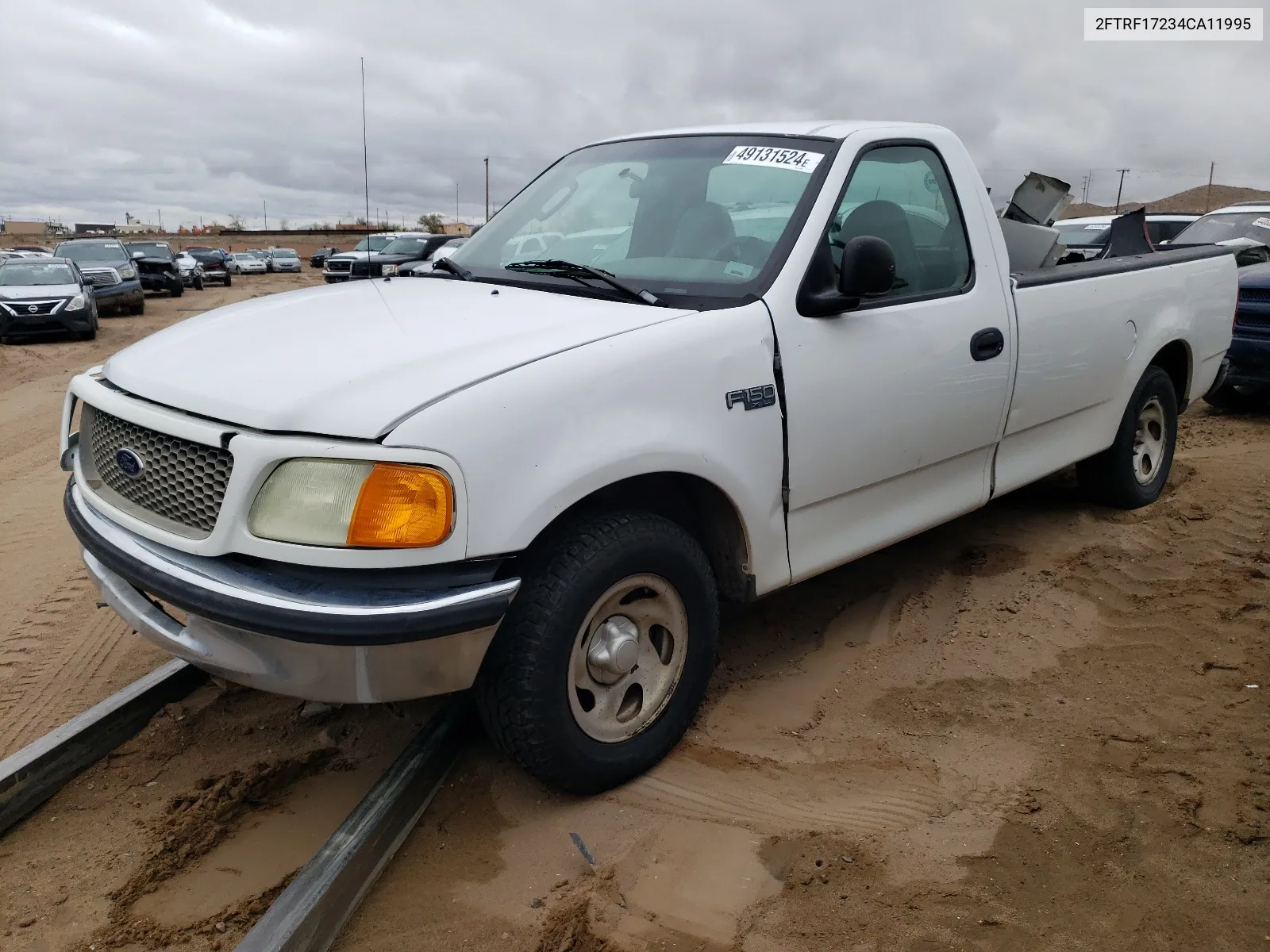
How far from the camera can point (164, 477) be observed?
2605mm

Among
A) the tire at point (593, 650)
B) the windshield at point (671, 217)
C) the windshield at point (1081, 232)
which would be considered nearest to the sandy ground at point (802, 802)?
the tire at point (593, 650)

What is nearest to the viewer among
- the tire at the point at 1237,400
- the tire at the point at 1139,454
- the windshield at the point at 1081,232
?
the tire at the point at 1139,454

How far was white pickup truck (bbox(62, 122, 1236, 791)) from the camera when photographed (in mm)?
2342

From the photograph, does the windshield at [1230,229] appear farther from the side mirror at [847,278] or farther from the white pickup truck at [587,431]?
the side mirror at [847,278]

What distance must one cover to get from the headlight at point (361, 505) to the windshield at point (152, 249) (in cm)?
2730

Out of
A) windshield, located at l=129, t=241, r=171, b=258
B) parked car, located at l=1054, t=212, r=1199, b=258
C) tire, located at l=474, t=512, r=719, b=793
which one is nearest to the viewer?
tire, located at l=474, t=512, r=719, b=793

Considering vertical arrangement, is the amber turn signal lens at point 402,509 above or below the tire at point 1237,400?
above

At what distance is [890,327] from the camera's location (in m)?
3.41

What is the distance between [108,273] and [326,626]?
790 inches

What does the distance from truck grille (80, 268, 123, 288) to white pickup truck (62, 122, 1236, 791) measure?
59.2 ft

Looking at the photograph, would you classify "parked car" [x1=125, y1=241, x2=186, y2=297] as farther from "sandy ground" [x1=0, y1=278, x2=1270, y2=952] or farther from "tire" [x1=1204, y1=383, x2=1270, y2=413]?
"tire" [x1=1204, y1=383, x2=1270, y2=413]

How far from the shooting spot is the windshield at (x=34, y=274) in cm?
1520

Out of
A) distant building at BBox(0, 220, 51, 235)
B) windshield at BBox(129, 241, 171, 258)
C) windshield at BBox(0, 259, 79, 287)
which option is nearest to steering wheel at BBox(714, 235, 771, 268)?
windshield at BBox(0, 259, 79, 287)

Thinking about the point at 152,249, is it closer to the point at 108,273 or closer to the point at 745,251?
the point at 108,273
